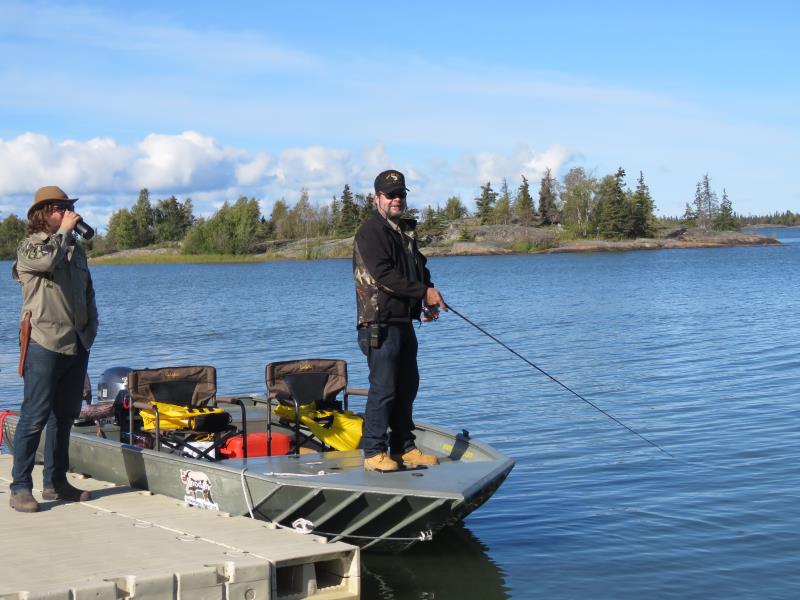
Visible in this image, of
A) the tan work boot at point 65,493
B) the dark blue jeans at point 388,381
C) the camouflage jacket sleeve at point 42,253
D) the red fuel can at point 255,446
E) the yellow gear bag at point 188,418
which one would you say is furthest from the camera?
the red fuel can at point 255,446

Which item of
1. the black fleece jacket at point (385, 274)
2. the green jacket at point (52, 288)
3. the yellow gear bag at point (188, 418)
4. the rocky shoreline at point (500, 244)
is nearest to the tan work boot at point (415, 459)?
the black fleece jacket at point (385, 274)

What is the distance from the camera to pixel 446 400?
14258mm

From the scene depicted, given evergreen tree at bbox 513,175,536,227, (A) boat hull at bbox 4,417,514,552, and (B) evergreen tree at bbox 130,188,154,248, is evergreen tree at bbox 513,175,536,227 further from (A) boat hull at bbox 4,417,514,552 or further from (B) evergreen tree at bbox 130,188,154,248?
(A) boat hull at bbox 4,417,514,552

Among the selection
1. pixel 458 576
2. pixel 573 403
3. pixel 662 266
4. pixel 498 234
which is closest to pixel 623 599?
pixel 458 576

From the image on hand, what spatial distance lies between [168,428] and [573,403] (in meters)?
7.33

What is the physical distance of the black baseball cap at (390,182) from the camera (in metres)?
6.70

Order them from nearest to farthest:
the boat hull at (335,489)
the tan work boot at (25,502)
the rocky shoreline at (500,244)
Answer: the boat hull at (335,489), the tan work boot at (25,502), the rocky shoreline at (500,244)

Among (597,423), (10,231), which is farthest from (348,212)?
(597,423)

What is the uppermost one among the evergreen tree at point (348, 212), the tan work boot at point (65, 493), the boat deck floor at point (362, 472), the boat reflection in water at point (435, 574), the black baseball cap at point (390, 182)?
the evergreen tree at point (348, 212)

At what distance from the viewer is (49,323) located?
249 inches

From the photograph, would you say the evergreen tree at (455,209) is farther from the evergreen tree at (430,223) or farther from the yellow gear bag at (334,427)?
the yellow gear bag at (334,427)

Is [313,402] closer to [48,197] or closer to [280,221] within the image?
[48,197]

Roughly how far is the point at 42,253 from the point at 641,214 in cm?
9542

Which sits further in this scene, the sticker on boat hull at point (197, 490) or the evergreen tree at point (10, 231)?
the evergreen tree at point (10, 231)
